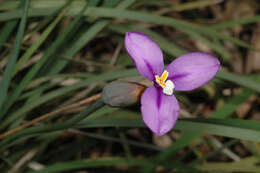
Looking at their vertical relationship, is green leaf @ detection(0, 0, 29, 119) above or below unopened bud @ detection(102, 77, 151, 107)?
above

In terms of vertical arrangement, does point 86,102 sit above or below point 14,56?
below

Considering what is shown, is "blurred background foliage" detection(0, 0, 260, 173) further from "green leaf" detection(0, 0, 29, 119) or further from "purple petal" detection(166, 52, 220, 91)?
"purple petal" detection(166, 52, 220, 91)

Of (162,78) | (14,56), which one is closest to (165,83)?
(162,78)

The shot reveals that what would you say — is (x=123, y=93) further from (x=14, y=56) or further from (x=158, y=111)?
(x=14, y=56)

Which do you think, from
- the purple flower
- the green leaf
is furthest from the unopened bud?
the green leaf

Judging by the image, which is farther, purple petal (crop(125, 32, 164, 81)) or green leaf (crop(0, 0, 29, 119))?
green leaf (crop(0, 0, 29, 119))

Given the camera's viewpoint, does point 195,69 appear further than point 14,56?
No

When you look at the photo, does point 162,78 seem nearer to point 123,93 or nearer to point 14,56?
point 123,93
